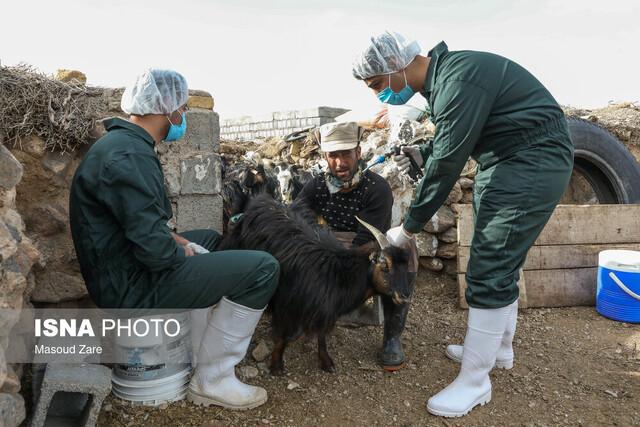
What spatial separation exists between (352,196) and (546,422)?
2.09 m

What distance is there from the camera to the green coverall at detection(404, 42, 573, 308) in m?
2.53

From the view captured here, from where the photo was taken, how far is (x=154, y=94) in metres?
2.64

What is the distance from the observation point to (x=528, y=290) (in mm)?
4766

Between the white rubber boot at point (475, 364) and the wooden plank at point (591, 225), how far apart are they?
2.15 metres

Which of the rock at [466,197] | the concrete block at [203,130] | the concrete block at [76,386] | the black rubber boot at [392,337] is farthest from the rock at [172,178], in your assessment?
the rock at [466,197]

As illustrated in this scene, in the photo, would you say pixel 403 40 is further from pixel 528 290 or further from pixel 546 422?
pixel 528 290

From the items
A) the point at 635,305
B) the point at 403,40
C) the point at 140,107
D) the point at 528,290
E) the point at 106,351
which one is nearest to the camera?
the point at 140,107

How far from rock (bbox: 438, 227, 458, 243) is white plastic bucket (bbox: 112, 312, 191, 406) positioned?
3.26 meters

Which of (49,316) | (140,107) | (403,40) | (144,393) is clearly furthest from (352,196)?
(49,316)

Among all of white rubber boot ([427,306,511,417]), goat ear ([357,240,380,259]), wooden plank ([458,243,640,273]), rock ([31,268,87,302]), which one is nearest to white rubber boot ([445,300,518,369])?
white rubber boot ([427,306,511,417])

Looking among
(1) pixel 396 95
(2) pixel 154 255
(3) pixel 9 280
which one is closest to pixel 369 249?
(1) pixel 396 95

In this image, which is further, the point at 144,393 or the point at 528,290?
the point at 528,290

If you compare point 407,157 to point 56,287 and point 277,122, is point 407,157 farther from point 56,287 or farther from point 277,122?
point 277,122

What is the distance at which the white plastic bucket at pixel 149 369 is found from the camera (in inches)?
106
